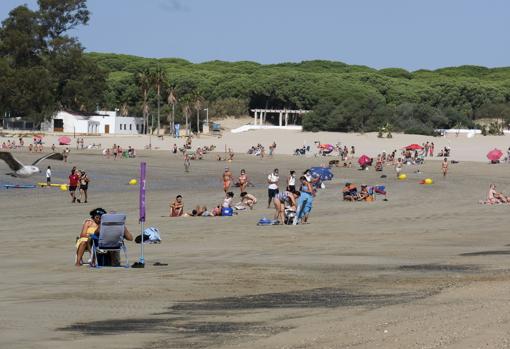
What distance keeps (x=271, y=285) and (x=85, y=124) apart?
280 feet

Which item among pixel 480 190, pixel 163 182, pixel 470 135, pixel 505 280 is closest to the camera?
pixel 505 280

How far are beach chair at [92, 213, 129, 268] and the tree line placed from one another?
69961mm

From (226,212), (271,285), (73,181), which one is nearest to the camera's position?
(271,285)

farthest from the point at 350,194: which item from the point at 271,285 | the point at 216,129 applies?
the point at 216,129

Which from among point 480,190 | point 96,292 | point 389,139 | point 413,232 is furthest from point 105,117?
point 96,292

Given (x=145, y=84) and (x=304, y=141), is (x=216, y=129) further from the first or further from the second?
(x=304, y=141)

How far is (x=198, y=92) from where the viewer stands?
10519 cm

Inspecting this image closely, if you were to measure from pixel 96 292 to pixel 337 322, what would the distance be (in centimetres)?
343

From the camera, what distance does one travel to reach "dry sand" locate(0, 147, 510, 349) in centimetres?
833

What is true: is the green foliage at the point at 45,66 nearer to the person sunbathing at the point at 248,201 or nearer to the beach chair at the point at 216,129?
the beach chair at the point at 216,129

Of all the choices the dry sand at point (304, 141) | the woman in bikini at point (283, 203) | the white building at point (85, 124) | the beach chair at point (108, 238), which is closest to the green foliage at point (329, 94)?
the white building at point (85, 124)

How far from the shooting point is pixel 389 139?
258 feet

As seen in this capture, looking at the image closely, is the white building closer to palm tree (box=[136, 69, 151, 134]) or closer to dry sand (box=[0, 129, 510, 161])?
palm tree (box=[136, 69, 151, 134])

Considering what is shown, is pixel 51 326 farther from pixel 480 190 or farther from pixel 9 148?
pixel 9 148
